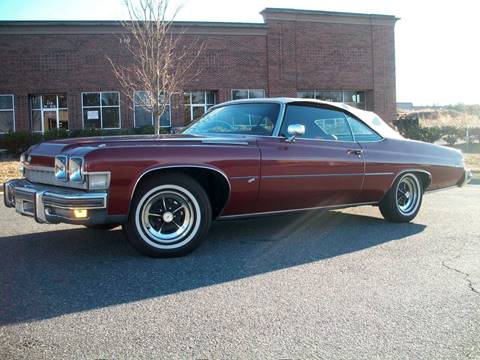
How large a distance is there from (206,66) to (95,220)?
22.0 meters

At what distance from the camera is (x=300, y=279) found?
423cm

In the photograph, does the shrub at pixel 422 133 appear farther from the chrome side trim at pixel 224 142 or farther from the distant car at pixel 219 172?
the chrome side trim at pixel 224 142

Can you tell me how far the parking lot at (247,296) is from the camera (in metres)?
2.98

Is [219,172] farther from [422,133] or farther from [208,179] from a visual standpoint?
[422,133]

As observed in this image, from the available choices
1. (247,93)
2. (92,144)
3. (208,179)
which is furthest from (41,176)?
(247,93)

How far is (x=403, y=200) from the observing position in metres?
6.77

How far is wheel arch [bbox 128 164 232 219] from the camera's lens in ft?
15.3

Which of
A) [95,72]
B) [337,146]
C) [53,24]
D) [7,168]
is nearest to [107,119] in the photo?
[95,72]

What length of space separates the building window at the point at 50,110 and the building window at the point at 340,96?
11.8 m

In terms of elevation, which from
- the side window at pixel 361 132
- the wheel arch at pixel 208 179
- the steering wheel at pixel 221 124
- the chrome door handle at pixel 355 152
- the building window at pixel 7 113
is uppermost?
the building window at pixel 7 113

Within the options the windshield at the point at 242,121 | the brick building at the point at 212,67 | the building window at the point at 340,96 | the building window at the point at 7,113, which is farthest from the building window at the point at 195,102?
the windshield at the point at 242,121

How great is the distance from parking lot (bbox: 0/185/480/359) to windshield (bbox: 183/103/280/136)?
118 centimetres

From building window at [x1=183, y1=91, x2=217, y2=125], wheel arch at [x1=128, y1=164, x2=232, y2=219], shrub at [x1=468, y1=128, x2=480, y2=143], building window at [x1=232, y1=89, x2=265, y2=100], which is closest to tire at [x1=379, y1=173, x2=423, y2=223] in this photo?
wheel arch at [x1=128, y1=164, x2=232, y2=219]

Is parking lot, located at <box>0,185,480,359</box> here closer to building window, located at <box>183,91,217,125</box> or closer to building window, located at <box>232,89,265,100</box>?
building window, located at <box>183,91,217,125</box>
